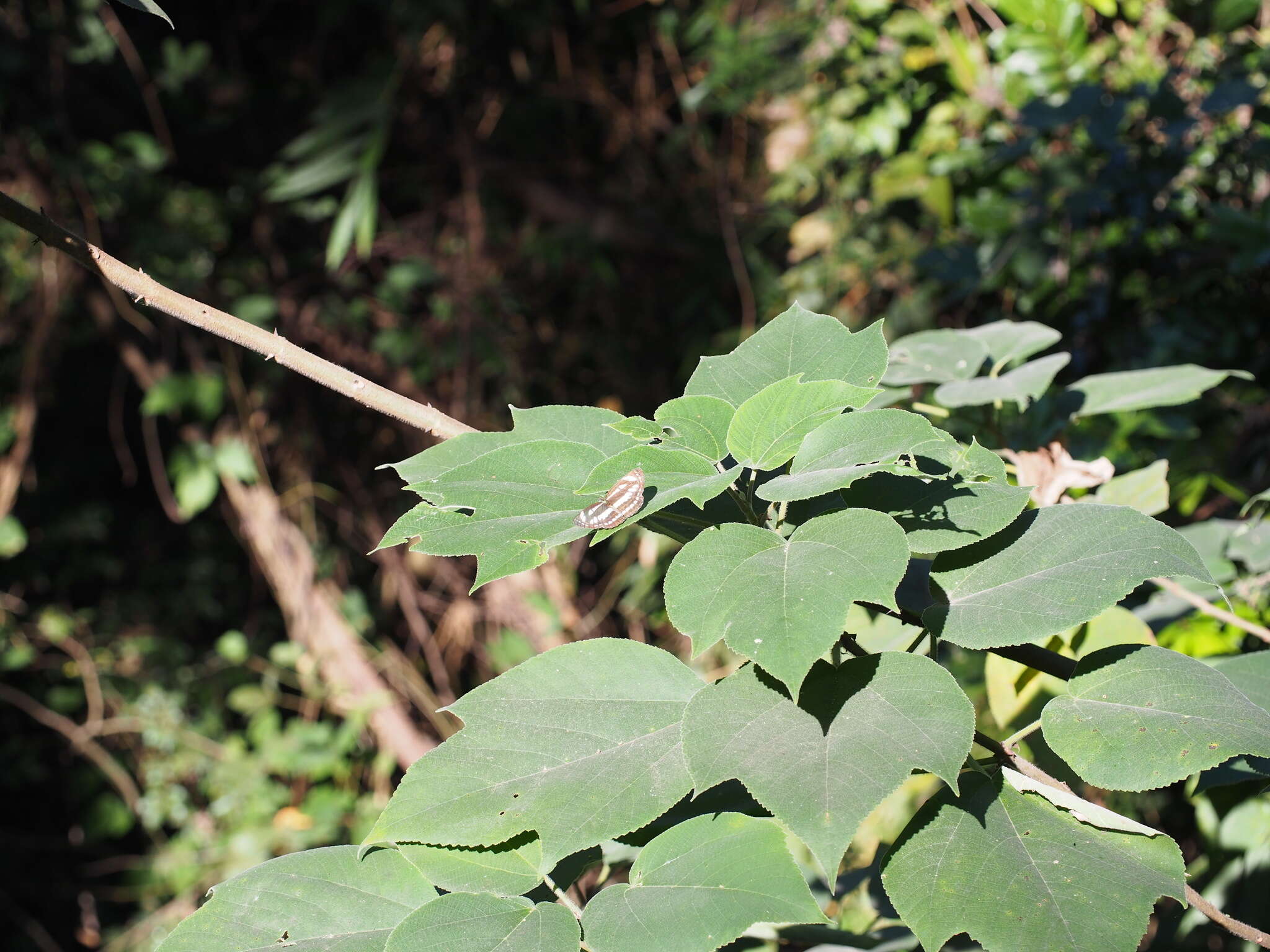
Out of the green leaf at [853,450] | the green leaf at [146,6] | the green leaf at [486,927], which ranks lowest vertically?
the green leaf at [486,927]

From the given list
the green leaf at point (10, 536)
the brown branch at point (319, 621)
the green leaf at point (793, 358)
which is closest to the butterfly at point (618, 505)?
the green leaf at point (793, 358)

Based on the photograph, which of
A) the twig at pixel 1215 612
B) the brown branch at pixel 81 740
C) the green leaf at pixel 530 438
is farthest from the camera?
the brown branch at pixel 81 740

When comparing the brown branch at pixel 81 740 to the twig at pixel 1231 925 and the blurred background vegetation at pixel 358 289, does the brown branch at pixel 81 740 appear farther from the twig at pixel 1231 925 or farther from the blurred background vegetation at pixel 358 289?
the twig at pixel 1231 925

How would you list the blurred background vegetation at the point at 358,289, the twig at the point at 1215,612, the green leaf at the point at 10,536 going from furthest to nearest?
the green leaf at the point at 10,536 < the blurred background vegetation at the point at 358,289 < the twig at the point at 1215,612

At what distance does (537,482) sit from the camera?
465 mm

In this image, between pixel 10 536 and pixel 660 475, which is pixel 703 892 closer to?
pixel 660 475

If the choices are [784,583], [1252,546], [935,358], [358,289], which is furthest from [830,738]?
[358,289]

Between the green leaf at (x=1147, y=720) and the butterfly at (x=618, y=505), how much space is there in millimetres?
218

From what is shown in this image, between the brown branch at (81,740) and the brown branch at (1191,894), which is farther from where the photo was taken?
the brown branch at (81,740)

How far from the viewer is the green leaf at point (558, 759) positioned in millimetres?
419

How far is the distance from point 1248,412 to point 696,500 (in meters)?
1.28

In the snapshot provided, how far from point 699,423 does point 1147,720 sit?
0.24m

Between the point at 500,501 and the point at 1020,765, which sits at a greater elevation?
the point at 500,501

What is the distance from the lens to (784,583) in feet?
1.31
